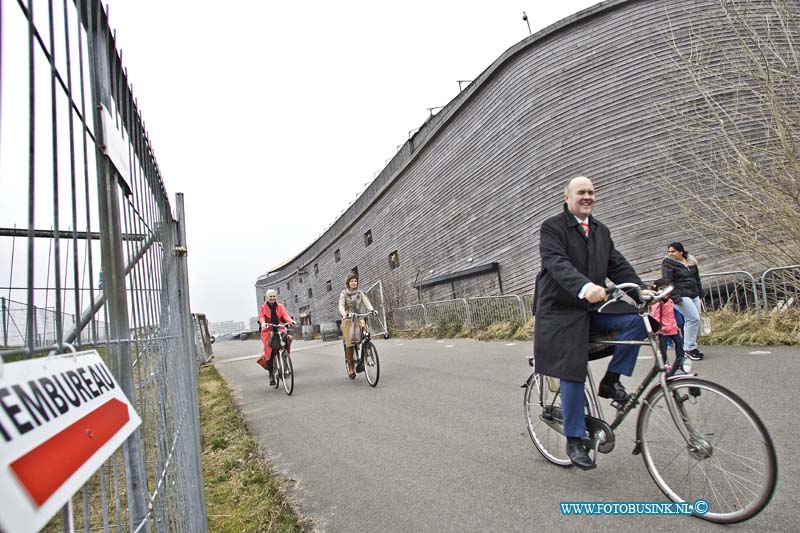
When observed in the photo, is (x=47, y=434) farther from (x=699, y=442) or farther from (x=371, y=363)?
(x=371, y=363)

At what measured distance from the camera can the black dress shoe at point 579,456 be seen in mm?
3379

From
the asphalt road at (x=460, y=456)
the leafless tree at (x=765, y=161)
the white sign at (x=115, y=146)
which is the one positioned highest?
the leafless tree at (x=765, y=161)

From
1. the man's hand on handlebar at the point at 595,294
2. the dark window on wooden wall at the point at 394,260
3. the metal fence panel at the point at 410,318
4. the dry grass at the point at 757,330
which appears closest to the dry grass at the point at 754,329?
the dry grass at the point at 757,330

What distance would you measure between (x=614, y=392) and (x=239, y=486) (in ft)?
10.1

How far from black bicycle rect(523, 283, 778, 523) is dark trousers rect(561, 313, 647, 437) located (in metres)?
0.08

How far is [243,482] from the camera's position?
4.26 m

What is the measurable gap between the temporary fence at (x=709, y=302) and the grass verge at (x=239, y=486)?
8.72 m

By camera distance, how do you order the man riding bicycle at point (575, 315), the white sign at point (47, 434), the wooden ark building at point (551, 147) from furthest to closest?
the wooden ark building at point (551, 147) → the man riding bicycle at point (575, 315) → the white sign at point (47, 434)

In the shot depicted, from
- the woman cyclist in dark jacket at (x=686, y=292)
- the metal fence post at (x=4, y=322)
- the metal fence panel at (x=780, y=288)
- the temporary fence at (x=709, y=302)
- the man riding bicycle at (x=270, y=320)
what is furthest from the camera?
the man riding bicycle at (x=270, y=320)

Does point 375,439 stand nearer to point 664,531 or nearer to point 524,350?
point 664,531

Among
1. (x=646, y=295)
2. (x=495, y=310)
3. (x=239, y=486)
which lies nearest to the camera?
(x=646, y=295)

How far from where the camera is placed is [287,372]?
8891mm

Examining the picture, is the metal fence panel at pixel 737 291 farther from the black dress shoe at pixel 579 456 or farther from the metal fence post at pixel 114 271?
the metal fence post at pixel 114 271

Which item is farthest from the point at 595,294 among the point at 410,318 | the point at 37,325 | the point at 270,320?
the point at 410,318
